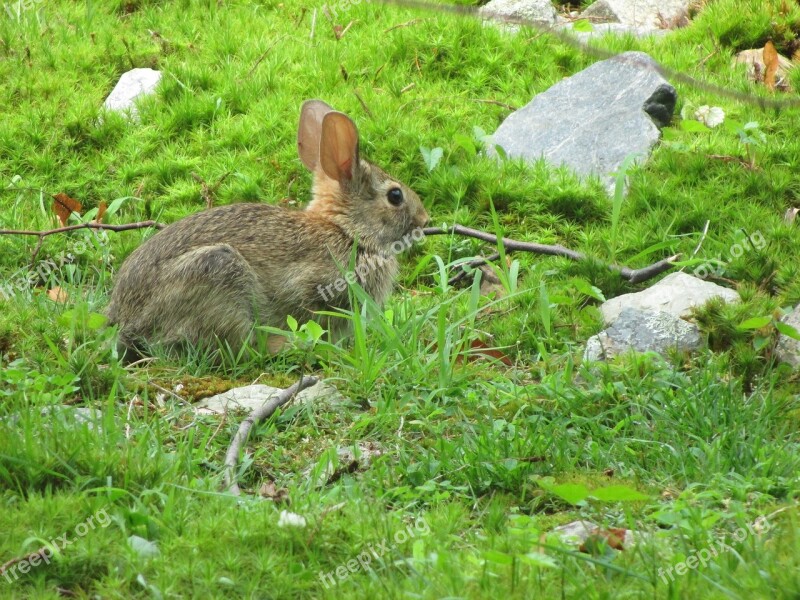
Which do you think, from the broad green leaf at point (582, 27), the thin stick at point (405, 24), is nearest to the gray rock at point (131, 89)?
the thin stick at point (405, 24)

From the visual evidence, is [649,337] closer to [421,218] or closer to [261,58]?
[421,218]

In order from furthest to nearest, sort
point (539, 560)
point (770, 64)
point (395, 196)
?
1. point (770, 64)
2. point (395, 196)
3. point (539, 560)

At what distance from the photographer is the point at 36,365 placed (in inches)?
230

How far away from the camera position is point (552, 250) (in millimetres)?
7465

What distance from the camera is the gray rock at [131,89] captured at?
955 centimetres

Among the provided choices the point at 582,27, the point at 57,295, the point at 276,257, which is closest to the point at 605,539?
the point at 276,257

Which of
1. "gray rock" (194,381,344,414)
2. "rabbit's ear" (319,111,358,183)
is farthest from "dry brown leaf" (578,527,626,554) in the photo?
"rabbit's ear" (319,111,358,183)

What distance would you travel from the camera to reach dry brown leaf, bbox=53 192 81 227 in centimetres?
829

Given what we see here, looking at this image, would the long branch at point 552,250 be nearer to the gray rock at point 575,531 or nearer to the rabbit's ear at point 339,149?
the rabbit's ear at point 339,149

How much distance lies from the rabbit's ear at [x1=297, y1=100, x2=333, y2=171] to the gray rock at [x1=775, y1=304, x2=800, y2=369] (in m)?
3.45

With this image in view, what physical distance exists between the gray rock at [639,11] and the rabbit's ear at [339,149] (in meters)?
4.50

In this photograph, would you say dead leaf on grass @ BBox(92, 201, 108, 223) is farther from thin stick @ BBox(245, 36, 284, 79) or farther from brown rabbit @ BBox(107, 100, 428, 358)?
thin stick @ BBox(245, 36, 284, 79)

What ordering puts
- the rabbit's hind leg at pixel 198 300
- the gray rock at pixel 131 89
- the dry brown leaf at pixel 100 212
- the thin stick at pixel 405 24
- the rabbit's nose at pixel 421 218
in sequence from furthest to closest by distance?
the thin stick at pixel 405 24 < the gray rock at pixel 131 89 < the dry brown leaf at pixel 100 212 < the rabbit's nose at pixel 421 218 < the rabbit's hind leg at pixel 198 300

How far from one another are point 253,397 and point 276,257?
4.33ft
